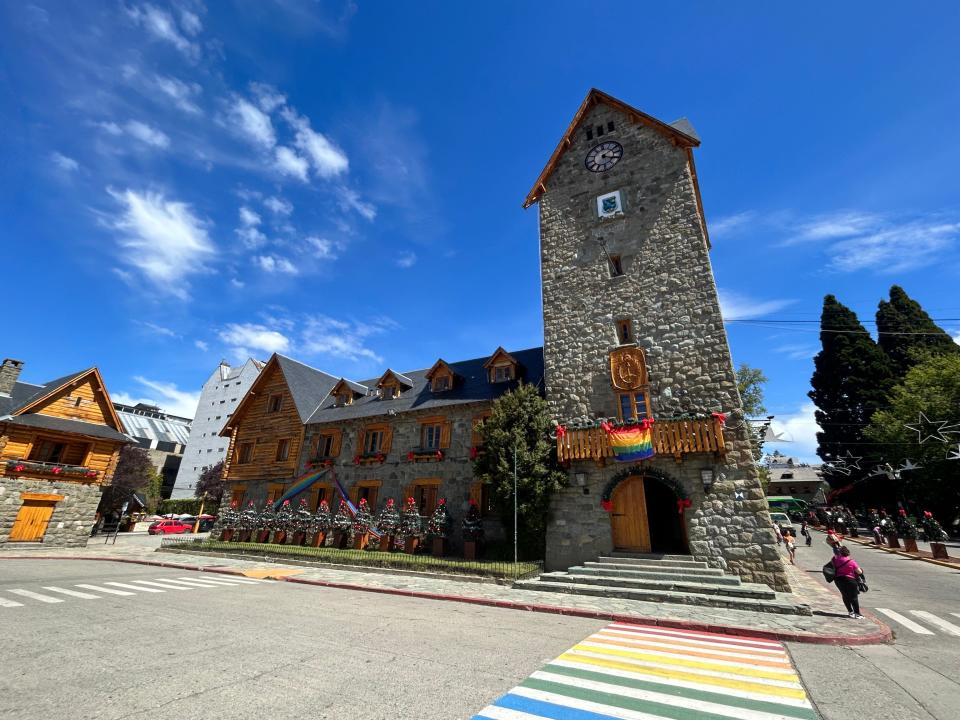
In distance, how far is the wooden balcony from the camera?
1391 cm

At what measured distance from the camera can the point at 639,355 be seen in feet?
53.5

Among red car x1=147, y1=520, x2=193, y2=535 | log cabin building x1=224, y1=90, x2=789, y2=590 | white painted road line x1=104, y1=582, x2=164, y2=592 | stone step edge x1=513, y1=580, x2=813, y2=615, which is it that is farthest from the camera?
red car x1=147, y1=520, x2=193, y2=535

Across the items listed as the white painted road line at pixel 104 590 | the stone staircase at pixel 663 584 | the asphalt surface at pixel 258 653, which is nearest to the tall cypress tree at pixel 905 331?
the stone staircase at pixel 663 584

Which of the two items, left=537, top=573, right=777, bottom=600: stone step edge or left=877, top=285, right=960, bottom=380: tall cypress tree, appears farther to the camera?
left=877, top=285, right=960, bottom=380: tall cypress tree

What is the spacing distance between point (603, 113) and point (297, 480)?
84.6ft

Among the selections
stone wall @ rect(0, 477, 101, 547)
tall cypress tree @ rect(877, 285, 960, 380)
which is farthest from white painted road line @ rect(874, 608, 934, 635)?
tall cypress tree @ rect(877, 285, 960, 380)

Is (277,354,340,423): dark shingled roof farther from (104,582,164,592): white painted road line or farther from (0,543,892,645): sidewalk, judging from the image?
(104,582,164,592): white painted road line

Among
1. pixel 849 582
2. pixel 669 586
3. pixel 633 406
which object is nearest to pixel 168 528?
pixel 633 406

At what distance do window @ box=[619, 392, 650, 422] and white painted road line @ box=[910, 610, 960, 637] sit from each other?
810 centimetres

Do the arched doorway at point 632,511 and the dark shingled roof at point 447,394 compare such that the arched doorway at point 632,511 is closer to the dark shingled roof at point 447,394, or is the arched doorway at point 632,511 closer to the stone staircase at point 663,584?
the stone staircase at point 663,584

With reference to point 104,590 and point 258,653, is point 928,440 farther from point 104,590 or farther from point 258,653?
point 104,590

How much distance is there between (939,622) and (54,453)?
129 feet

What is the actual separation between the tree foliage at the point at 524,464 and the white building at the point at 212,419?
54.8 meters

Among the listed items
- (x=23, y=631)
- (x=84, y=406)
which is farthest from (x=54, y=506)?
(x=23, y=631)
